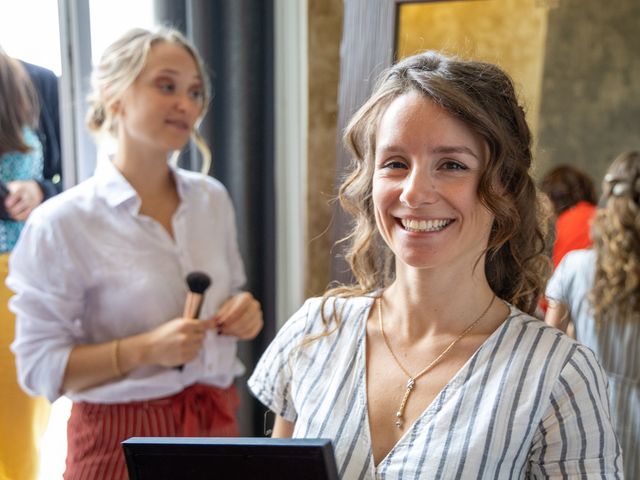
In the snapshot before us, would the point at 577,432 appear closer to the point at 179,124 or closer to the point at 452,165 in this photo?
the point at 452,165

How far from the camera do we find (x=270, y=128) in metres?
1.79

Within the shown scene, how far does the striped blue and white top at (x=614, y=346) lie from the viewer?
139 cm

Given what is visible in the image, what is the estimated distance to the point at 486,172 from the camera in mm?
765

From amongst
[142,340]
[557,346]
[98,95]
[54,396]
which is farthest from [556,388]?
[98,95]

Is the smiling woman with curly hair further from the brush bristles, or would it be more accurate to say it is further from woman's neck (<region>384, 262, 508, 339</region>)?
the brush bristles

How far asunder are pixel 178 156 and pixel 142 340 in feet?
2.17

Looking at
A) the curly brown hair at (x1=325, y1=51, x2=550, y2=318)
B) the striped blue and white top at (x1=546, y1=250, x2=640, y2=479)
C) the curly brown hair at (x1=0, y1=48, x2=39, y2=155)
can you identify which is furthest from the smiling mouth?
the striped blue and white top at (x1=546, y1=250, x2=640, y2=479)

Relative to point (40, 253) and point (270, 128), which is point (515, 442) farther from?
point (270, 128)

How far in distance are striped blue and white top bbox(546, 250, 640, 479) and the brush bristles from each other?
2.39ft

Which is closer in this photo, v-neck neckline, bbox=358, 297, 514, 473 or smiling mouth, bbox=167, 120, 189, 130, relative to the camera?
v-neck neckline, bbox=358, 297, 514, 473

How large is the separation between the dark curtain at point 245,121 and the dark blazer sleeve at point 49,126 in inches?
16.7

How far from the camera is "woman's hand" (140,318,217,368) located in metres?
1.12

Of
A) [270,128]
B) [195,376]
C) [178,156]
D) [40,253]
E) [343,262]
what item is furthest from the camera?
[270,128]

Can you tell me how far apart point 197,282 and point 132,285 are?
12cm
